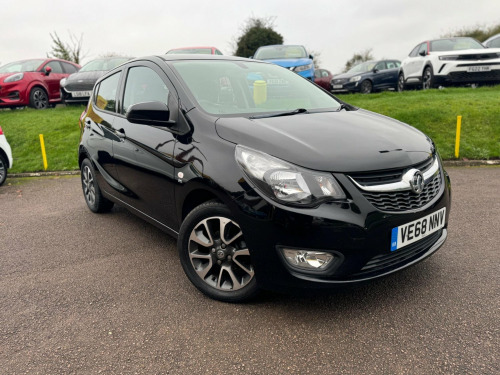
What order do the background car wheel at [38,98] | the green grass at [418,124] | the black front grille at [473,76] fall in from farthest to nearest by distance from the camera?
1. the background car wheel at [38,98]
2. the black front grille at [473,76]
3. the green grass at [418,124]

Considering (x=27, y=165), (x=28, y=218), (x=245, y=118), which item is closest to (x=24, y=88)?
(x=27, y=165)

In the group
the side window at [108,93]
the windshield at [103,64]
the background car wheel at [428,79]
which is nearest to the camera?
the side window at [108,93]

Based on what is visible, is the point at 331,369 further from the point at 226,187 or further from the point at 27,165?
the point at 27,165

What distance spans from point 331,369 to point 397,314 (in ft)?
2.37

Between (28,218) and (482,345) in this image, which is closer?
(482,345)

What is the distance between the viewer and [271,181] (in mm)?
2484

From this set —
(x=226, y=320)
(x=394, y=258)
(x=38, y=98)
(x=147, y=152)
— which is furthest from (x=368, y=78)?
(x=226, y=320)

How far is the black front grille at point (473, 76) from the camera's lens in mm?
11422

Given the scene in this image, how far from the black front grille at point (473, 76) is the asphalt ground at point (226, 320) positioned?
865 cm

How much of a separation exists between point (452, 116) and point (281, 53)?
17.6 ft

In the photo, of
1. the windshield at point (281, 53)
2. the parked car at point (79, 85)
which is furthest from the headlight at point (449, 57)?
the parked car at point (79, 85)

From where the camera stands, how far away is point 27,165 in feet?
29.0

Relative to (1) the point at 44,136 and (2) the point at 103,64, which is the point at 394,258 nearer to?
(1) the point at 44,136

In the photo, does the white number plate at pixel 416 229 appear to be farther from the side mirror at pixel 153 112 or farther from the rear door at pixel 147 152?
the side mirror at pixel 153 112
